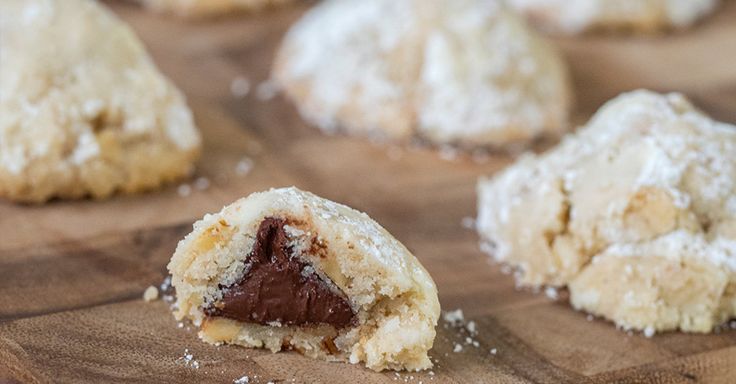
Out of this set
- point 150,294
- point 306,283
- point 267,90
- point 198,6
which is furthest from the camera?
point 198,6

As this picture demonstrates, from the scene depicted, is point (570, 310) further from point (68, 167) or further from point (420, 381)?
point (68, 167)

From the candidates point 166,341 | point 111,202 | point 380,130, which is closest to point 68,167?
point 111,202

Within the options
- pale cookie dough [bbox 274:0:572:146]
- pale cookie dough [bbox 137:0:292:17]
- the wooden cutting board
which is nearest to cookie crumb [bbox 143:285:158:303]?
the wooden cutting board

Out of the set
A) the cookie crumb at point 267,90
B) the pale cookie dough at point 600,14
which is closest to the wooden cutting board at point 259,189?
the cookie crumb at point 267,90

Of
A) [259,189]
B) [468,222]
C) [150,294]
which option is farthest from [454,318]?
[259,189]

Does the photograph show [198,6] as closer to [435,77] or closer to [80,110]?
[435,77]

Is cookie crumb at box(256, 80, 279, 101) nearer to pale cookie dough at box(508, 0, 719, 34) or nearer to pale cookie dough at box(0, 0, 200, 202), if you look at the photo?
pale cookie dough at box(0, 0, 200, 202)
